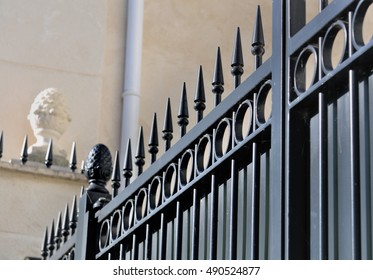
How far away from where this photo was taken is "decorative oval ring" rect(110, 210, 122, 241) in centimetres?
538

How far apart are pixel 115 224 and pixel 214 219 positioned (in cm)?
115

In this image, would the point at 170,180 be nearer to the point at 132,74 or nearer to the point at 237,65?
the point at 237,65

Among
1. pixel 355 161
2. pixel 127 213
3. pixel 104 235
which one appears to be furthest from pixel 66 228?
pixel 355 161

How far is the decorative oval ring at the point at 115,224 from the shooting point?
538cm

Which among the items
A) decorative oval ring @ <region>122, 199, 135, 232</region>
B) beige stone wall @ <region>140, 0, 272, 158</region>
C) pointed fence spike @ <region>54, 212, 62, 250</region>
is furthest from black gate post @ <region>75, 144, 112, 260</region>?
beige stone wall @ <region>140, 0, 272, 158</region>

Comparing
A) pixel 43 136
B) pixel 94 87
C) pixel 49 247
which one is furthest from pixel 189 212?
pixel 94 87

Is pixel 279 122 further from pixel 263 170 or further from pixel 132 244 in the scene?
pixel 132 244

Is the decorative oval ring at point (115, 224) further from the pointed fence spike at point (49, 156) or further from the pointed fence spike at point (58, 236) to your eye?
the pointed fence spike at point (49, 156)

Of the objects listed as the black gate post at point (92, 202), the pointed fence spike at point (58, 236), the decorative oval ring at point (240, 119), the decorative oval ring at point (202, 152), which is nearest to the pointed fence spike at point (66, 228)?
the pointed fence spike at point (58, 236)

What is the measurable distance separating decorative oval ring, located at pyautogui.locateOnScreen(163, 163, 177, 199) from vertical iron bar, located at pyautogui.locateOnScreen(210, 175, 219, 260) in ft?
1.25

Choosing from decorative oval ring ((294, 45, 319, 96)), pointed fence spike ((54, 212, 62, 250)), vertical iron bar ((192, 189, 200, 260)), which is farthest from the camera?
pointed fence spike ((54, 212, 62, 250))

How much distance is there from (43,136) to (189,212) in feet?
14.0

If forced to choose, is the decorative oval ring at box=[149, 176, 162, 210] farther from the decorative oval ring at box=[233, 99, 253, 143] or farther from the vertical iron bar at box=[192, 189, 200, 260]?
the decorative oval ring at box=[233, 99, 253, 143]
